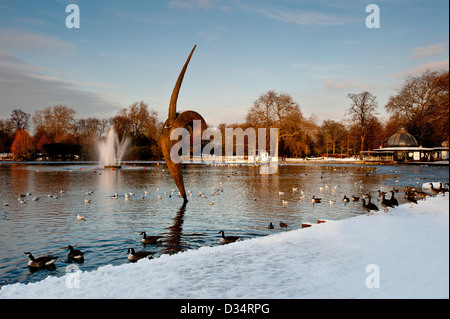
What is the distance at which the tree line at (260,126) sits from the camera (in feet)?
228

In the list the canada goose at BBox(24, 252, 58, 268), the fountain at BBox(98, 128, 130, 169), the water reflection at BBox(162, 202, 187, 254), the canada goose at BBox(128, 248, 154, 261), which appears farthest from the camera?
the fountain at BBox(98, 128, 130, 169)

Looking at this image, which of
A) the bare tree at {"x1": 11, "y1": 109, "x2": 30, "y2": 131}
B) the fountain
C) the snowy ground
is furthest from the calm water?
the bare tree at {"x1": 11, "y1": 109, "x2": 30, "y2": 131}

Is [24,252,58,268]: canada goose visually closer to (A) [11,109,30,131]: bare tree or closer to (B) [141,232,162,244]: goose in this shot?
(B) [141,232,162,244]: goose

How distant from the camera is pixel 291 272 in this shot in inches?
241

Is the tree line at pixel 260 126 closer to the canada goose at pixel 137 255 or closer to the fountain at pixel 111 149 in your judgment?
the fountain at pixel 111 149

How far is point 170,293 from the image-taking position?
5457 mm

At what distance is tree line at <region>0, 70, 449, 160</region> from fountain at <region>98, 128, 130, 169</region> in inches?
69.0

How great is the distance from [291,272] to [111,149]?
62.1 meters

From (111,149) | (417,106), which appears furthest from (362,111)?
(111,149)

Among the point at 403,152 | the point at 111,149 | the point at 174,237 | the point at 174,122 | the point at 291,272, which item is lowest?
the point at 174,237

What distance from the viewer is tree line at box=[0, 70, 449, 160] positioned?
6950cm

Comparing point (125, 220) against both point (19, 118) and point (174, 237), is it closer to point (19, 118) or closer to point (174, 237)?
point (174, 237)

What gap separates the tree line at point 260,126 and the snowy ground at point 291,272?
61680mm
